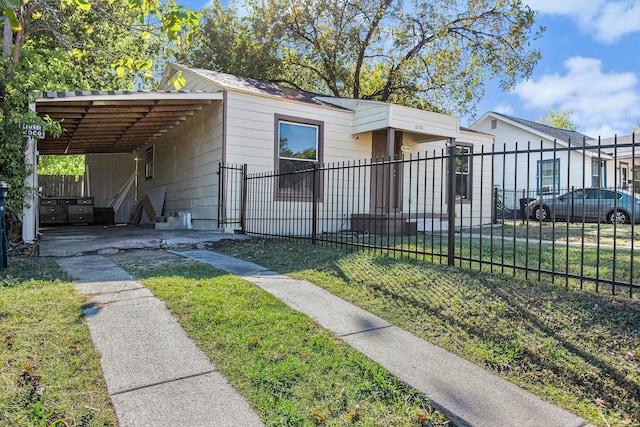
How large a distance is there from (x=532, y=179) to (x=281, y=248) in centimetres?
1809

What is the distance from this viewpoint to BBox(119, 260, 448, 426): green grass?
6.89ft

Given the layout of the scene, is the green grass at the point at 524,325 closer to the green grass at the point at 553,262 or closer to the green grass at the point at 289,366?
the green grass at the point at 553,262

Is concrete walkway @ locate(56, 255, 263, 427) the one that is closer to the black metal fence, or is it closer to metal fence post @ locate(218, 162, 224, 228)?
the black metal fence

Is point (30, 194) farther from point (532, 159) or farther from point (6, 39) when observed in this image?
point (532, 159)

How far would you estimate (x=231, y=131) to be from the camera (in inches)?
347

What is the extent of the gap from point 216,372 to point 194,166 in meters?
8.62

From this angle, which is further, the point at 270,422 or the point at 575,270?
the point at 575,270

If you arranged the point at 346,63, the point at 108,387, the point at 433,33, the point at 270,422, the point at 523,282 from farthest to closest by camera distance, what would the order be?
the point at 346,63, the point at 433,33, the point at 523,282, the point at 108,387, the point at 270,422

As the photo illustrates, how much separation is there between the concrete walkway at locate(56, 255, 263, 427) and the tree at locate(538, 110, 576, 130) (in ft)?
139

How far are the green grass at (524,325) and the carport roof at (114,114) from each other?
5225mm

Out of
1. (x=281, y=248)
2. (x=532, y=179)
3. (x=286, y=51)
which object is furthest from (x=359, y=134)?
(x=532, y=179)

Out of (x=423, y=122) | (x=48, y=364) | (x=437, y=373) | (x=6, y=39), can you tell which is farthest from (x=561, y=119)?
(x=48, y=364)

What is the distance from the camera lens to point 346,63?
18000mm

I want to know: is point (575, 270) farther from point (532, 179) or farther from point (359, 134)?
point (532, 179)
